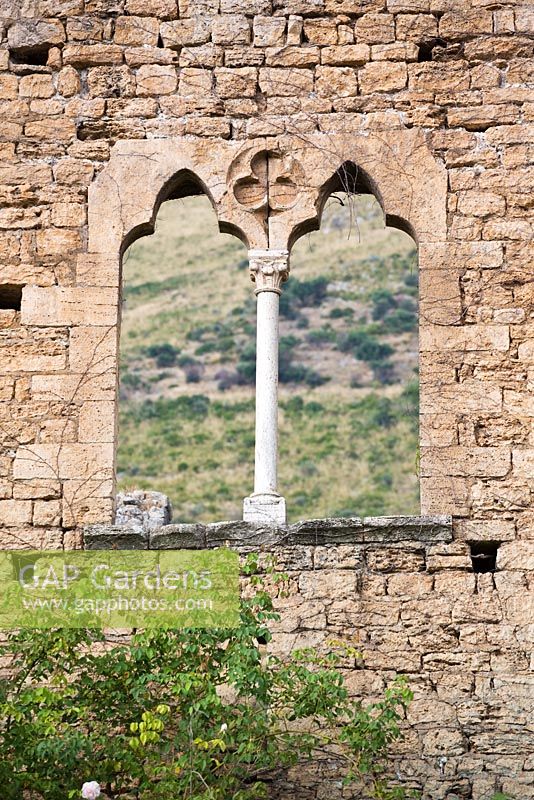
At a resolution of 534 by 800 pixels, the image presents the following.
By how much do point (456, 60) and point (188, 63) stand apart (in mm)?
1581

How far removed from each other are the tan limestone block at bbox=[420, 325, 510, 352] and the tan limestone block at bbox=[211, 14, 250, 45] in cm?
210

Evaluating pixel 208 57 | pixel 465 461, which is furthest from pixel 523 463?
pixel 208 57

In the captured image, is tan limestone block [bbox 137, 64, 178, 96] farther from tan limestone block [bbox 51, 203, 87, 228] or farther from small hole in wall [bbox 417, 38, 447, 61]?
small hole in wall [bbox 417, 38, 447, 61]

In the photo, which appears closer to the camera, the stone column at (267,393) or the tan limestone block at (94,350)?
the stone column at (267,393)

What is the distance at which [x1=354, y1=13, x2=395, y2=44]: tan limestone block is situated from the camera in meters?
8.66

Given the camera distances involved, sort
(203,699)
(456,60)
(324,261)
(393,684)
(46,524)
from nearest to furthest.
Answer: (203,699) → (393,684) → (46,524) → (456,60) → (324,261)

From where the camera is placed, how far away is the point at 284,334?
2905cm

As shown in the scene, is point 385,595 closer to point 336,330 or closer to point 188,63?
point 188,63

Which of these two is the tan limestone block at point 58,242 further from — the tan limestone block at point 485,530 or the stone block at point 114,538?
the tan limestone block at point 485,530

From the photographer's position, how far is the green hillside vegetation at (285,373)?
2395 cm

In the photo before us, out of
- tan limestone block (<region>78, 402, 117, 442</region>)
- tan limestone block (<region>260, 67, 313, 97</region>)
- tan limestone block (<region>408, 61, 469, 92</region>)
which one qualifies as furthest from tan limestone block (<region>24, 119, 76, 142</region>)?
tan limestone block (<region>408, 61, 469, 92</region>)

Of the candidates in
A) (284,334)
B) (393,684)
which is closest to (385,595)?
(393,684)

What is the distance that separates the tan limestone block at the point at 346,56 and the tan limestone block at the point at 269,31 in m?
0.28

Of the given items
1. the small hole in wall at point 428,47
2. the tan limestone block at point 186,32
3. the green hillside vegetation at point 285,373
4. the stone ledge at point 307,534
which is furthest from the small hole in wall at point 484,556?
the green hillside vegetation at point 285,373
